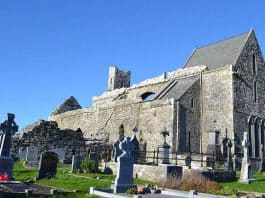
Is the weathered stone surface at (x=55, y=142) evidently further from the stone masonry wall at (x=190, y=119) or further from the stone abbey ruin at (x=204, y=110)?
the stone masonry wall at (x=190, y=119)

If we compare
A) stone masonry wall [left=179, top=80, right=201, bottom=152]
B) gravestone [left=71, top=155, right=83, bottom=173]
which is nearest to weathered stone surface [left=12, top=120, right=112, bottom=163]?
stone masonry wall [left=179, top=80, right=201, bottom=152]

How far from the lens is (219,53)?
32.9 metres

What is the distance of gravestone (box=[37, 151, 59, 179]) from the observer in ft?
52.9

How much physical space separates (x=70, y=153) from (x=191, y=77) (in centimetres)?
1178

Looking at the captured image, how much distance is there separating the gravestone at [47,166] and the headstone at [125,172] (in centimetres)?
388

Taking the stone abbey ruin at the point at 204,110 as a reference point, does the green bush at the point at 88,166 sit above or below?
below

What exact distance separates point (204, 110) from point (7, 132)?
17195 mm

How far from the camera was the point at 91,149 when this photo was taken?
Result: 28.2 metres

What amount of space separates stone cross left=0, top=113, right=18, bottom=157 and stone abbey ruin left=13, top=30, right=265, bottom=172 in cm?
1070

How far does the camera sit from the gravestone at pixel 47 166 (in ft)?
52.9

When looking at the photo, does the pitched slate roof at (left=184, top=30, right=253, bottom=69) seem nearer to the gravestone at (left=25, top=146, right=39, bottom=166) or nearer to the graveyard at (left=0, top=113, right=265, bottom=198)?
the graveyard at (left=0, top=113, right=265, bottom=198)

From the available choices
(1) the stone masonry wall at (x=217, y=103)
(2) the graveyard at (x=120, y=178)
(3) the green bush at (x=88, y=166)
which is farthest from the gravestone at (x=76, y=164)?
(1) the stone masonry wall at (x=217, y=103)

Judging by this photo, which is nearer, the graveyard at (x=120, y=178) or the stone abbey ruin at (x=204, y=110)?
the graveyard at (x=120, y=178)

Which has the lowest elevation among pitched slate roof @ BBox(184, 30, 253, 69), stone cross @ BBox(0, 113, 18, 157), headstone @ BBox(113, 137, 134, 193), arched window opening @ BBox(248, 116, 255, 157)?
headstone @ BBox(113, 137, 134, 193)
